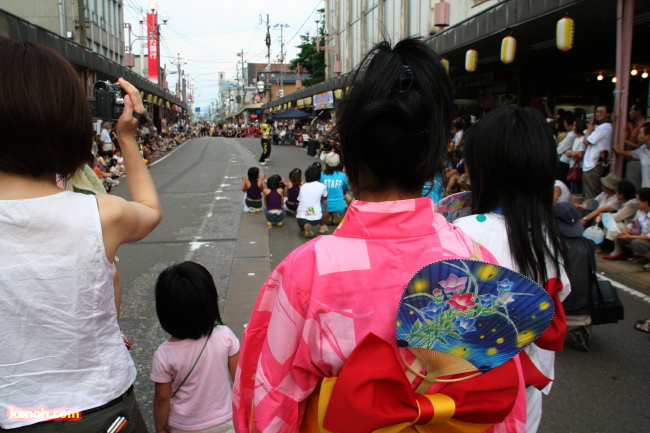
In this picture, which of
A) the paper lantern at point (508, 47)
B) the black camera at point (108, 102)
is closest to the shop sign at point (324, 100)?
the paper lantern at point (508, 47)

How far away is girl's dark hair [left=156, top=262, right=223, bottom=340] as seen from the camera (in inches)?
92.0

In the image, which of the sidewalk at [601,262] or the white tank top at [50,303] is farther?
the sidewalk at [601,262]

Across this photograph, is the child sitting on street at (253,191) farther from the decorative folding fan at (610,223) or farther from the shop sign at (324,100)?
the shop sign at (324,100)

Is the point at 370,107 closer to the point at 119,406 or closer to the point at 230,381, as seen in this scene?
the point at 119,406

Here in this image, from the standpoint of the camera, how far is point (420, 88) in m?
1.23

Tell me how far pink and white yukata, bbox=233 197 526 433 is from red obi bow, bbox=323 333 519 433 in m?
0.05

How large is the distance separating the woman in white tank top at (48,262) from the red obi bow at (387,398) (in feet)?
2.32

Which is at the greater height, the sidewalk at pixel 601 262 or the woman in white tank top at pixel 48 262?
the woman in white tank top at pixel 48 262

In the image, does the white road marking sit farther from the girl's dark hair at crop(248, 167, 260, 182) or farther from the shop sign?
the shop sign

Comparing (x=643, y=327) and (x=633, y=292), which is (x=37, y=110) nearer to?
(x=643, y=327)

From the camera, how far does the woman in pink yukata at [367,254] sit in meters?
1.15

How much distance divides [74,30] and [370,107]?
29.9m

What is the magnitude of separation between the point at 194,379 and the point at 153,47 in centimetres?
4702

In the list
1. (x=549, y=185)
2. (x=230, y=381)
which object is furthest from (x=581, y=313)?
(x=230, y=381)
